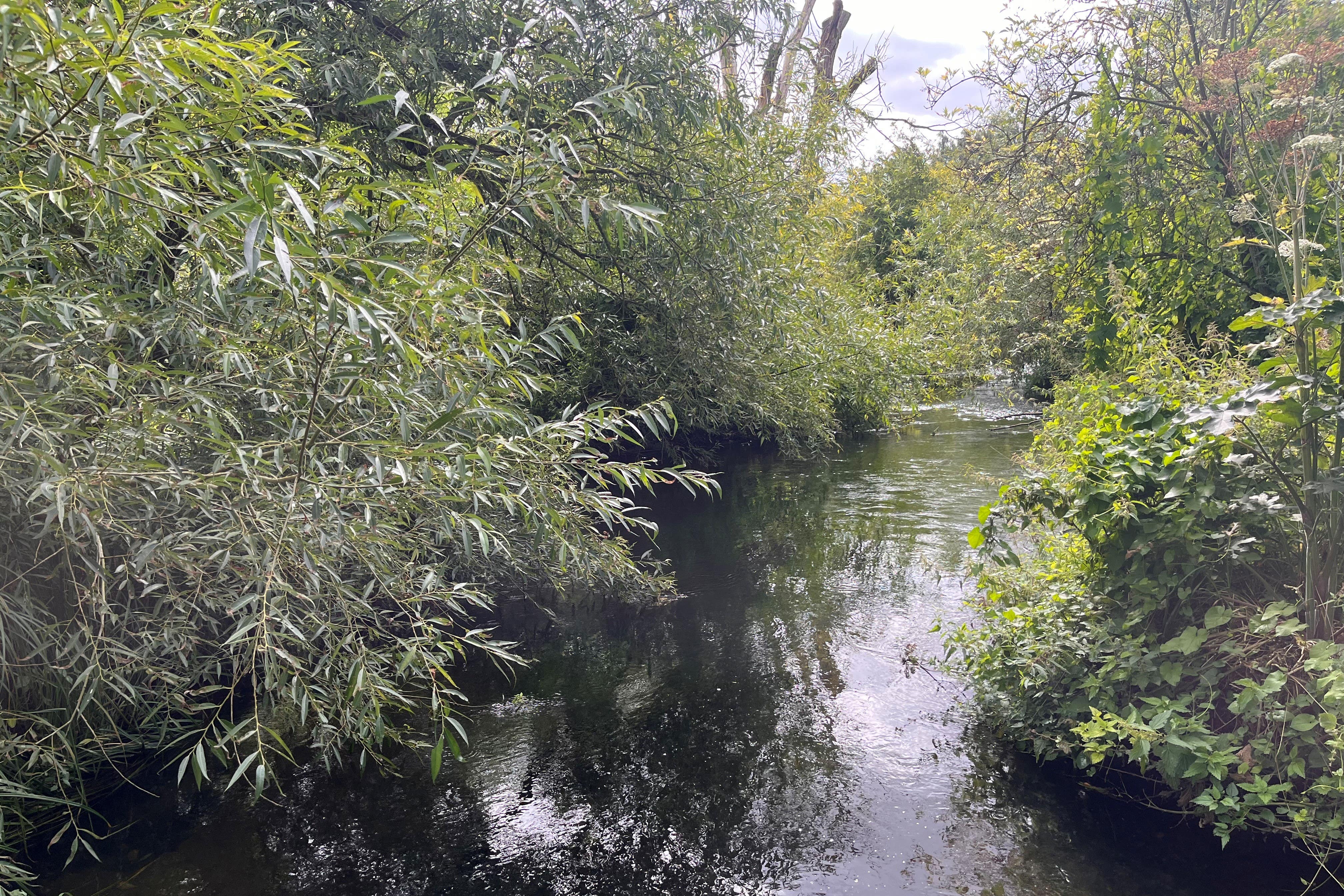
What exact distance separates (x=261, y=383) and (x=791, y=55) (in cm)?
937

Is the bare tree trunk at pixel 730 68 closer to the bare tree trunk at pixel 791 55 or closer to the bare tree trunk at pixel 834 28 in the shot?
the bare tree trunk at pixel 791 55

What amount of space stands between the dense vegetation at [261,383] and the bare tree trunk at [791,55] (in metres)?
1.94

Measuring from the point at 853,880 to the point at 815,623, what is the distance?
2.87 metres

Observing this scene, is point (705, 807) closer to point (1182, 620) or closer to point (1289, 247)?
point (1182, 620)

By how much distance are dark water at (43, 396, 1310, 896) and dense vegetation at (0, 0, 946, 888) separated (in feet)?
1.45

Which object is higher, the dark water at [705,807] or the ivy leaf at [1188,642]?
the ivy leaf at [1188,642]

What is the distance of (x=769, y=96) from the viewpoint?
1120 centimetres

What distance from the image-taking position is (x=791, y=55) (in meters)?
10.2

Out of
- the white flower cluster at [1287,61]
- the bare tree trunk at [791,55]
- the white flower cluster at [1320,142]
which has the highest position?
the bare tree trunk at [791,55]

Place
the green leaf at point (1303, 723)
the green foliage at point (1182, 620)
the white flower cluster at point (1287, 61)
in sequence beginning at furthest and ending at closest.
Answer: the white flower cluster at point (1287, 61)
the green foliage at point (1182, 620)
the green leaf at point (1303, 723)

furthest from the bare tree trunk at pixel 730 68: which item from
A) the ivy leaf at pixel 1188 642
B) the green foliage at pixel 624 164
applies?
the ivy leaf at pixel 1188 642

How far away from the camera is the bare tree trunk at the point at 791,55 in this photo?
694 centimetres

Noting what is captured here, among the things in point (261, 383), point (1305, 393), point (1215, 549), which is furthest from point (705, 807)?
point (1305, 393)

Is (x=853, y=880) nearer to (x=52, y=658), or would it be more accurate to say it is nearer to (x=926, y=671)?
(x=926, y=671)
